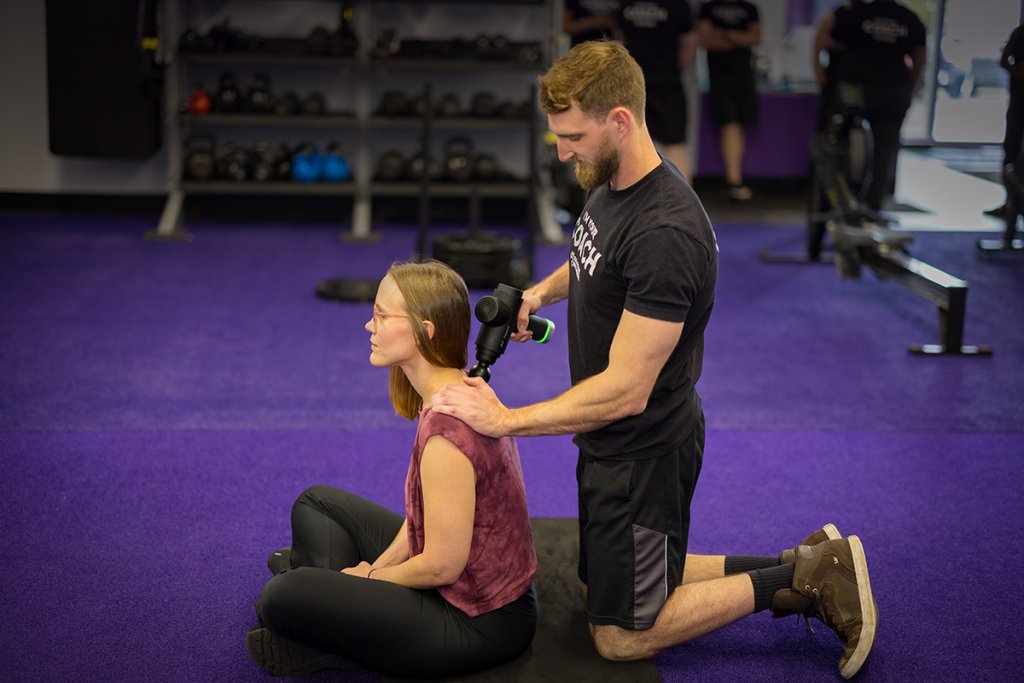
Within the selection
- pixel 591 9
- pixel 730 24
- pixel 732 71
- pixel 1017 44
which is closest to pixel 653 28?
pixel 591 9

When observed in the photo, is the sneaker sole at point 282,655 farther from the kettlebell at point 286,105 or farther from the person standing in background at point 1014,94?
the person standing in background at point 1014,94

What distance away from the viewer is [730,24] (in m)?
8.46

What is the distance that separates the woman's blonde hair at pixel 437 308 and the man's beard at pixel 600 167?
0.34m

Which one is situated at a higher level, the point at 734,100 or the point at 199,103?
the point at 734,100

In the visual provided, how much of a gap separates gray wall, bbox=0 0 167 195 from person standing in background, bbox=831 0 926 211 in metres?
4.88

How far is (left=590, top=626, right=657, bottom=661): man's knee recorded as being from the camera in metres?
2.48

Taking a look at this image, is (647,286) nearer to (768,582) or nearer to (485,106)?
(768,582)

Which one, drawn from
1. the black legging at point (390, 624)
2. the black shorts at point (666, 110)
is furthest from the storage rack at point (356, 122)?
the black legging at point (390, 624)

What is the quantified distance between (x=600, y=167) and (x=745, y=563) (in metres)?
1.08

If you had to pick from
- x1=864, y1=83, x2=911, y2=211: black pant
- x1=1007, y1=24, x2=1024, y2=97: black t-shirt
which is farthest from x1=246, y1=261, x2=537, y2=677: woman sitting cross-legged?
x1=1007, y1=24, x2=1024, y2=97: black t-shirt

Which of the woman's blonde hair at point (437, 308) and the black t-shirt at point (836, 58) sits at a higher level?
the black t-shirt at point (836, 58)

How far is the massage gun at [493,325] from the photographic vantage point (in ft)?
7.88

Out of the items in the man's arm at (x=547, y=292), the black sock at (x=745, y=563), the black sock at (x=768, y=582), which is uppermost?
the man's arm at (x=547, y=292)

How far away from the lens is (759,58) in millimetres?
9680
